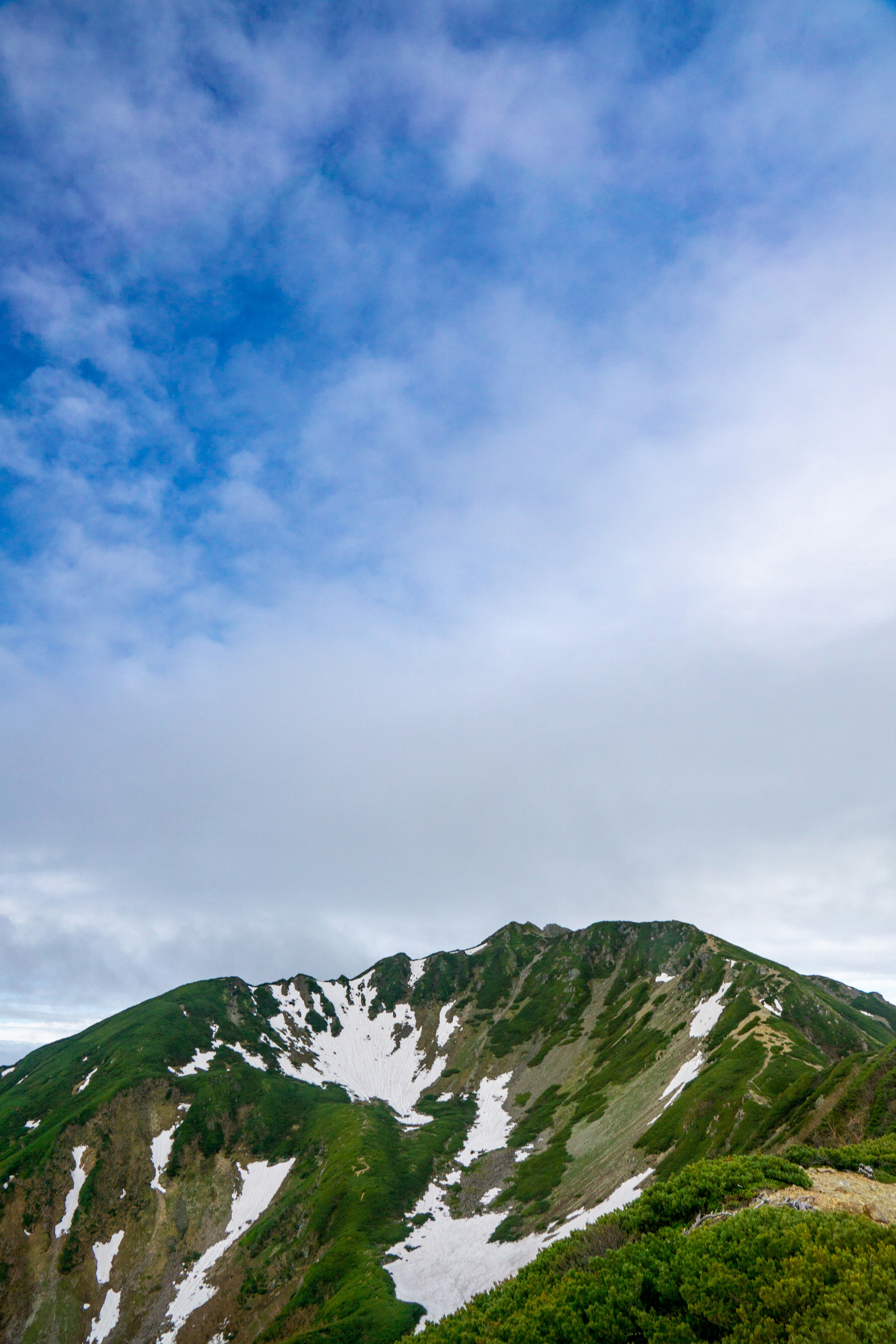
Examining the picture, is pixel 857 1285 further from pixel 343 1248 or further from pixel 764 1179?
pixel 343 1248

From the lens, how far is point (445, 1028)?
180 meters

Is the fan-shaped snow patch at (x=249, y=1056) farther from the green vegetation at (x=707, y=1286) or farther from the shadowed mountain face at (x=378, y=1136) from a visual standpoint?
the green vegetation at (x=707, y=1286)

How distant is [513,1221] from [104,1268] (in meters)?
63.1

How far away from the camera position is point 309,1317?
6681 centimetres

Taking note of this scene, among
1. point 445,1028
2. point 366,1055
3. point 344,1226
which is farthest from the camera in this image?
point 445,1028

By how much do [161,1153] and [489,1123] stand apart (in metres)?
59.9

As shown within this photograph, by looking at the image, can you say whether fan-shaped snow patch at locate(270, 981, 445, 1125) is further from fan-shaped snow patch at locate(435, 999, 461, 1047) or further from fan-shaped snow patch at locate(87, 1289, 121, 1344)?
fan-shaped snow patch at locate(87, 1289, 121, 1344)

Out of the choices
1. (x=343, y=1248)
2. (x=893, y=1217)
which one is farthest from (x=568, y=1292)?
(x=343, y=1248)

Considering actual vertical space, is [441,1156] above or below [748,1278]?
below

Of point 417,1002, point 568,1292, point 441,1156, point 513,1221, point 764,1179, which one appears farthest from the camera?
point 417,1002

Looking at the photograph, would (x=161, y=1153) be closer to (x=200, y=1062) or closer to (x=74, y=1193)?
(x=74, y=1193)

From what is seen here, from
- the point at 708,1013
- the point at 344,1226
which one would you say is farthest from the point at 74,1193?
the point at 708,1013

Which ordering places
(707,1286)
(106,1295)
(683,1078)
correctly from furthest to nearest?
1. (106,1295)
2. (683,1078)
3. (707,1286)

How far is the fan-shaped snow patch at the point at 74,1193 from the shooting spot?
318ft
